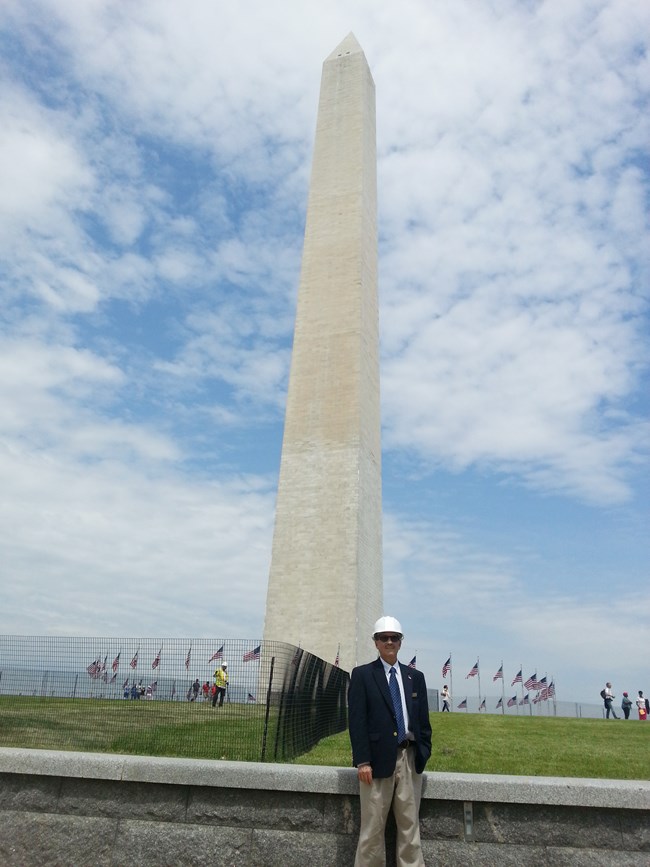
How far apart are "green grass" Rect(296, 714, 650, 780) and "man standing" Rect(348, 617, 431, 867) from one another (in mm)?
3272

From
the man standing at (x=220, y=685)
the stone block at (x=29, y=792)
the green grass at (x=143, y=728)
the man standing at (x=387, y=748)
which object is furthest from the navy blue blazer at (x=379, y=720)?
the man standing at (x=220, y=685)

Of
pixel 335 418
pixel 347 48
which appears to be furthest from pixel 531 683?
pixel 347 48

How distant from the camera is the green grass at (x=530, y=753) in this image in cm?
→ 864

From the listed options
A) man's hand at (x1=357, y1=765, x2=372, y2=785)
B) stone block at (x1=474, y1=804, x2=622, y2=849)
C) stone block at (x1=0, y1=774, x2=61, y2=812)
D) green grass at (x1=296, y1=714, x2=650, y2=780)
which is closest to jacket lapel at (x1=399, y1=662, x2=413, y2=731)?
A: man's hand at (x1=357, y1=765, x2=372, y2=785)

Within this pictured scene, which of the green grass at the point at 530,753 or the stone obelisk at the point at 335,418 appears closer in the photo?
the green grass at the point at 530,753

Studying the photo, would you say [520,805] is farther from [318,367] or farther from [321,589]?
[318,367]

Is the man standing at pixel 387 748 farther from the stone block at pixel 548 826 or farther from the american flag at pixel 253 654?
the american flag at pixel 253 654

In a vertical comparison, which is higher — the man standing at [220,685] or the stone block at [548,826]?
the man standing at [220,685]

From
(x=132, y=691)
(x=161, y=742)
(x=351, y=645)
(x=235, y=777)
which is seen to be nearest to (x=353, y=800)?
(x=235, y=777)

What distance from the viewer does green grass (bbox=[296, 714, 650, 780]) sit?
864 centimetres

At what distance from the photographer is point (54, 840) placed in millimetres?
5785

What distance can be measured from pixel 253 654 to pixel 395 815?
480 centimetres

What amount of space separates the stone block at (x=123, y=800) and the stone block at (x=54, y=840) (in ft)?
0.27

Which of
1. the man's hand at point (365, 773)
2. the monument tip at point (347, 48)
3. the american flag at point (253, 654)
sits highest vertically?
the monument tip at point (347, 48)
